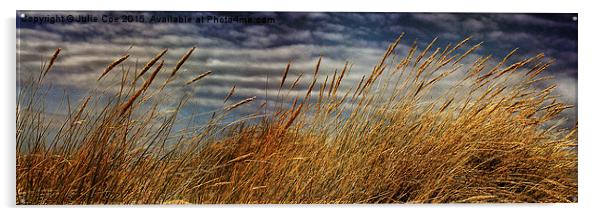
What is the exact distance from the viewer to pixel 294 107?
358 centimetres

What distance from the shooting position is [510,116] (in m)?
3.66

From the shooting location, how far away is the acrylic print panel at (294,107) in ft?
11.4

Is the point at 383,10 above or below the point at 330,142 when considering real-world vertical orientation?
above

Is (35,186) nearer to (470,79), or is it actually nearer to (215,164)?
(215,164)

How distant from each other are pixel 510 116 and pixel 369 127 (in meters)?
0.70

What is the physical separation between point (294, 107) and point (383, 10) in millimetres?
640

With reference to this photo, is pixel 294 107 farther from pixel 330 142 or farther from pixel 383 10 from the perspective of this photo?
pixel 383 10

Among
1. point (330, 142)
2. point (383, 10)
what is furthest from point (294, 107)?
point (383, 10)

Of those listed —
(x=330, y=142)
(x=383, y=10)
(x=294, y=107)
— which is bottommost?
(x=330, y=142)

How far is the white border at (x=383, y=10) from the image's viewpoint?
138 inches

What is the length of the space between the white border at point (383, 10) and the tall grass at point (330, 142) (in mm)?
54

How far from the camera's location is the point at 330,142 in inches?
141

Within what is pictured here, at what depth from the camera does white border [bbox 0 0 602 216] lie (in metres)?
3.49
